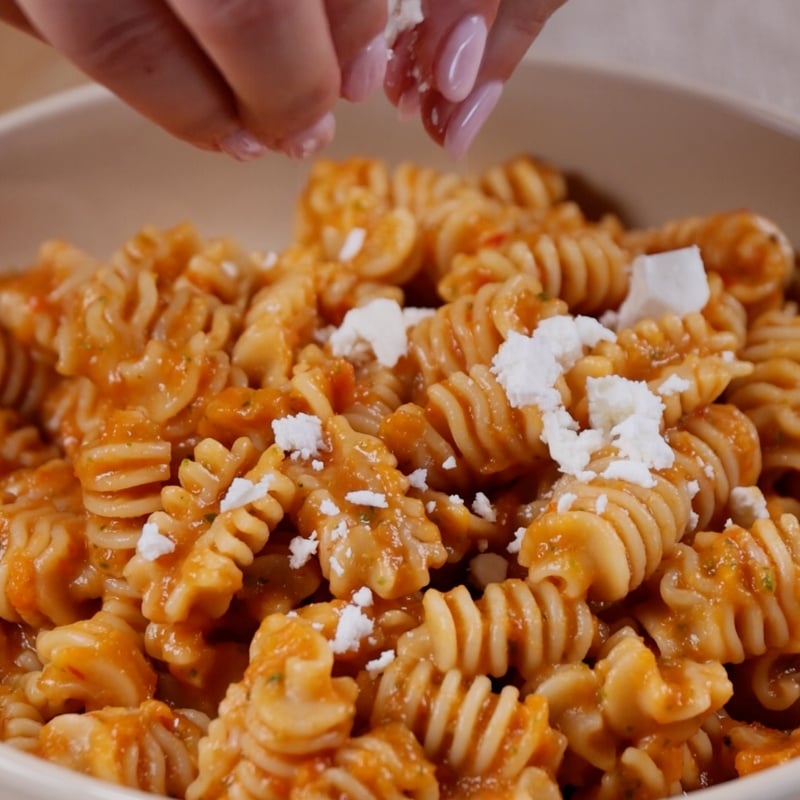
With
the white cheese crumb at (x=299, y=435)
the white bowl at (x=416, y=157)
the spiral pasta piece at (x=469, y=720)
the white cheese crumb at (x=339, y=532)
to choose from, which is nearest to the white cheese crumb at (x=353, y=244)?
the white bowl at (x=416, y=157)

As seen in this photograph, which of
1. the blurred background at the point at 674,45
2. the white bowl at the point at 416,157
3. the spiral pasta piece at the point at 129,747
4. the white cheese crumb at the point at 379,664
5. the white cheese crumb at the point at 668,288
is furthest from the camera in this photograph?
the blurred background at the point at 674,45

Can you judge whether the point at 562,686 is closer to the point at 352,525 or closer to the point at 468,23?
the point at 352,525

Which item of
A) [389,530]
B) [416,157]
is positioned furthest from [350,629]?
[416,157]

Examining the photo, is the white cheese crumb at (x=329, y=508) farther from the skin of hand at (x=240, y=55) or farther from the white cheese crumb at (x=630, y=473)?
the skin of hand at (x=240, y=55)

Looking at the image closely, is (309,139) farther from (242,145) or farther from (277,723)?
(277,723)

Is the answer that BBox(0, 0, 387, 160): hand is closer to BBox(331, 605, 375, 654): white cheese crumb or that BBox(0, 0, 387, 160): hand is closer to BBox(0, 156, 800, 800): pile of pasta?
BBox(0, 156, 800, 800): pile of pasta
